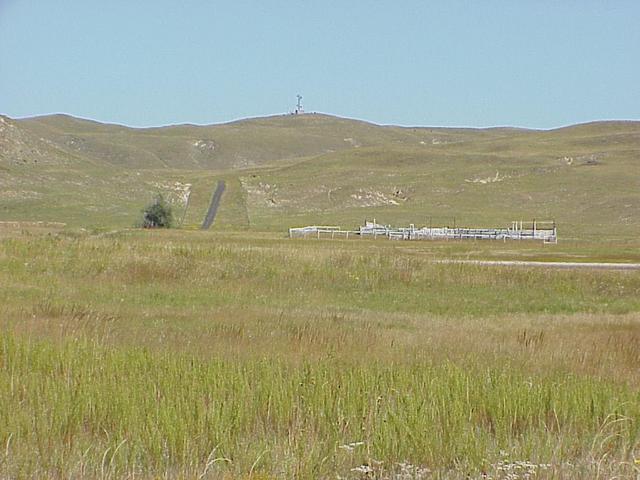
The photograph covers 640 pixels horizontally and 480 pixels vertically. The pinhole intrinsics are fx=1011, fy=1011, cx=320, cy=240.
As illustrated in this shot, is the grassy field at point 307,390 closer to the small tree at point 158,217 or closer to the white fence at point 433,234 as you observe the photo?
the white fence at point 433,234

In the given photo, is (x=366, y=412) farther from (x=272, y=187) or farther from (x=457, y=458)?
(x=272, y=187)

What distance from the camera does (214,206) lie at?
105562 mm

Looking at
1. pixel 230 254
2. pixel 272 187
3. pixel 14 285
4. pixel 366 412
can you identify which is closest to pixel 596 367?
pixel 366 412

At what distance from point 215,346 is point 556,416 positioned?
670cm

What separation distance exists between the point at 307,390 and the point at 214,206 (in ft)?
310

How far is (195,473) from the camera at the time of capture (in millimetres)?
9125

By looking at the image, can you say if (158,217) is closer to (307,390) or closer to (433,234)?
(433,234)

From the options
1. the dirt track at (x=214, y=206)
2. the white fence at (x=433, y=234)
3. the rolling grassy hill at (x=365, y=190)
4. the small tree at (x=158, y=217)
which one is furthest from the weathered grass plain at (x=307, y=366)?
the rolling grassy hill at (x=365, y=190)

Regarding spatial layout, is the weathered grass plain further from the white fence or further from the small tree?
the small tree

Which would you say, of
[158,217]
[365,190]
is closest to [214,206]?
[365,190]

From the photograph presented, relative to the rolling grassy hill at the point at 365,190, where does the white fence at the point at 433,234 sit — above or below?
below

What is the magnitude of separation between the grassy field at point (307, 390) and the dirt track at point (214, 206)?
5818 cm

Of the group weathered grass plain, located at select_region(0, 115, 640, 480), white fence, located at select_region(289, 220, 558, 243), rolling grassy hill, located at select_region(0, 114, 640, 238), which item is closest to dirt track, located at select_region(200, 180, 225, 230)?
rolling grassy hill, located at select_region(0, 114, 640, 238)

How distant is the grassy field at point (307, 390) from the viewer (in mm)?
9672
